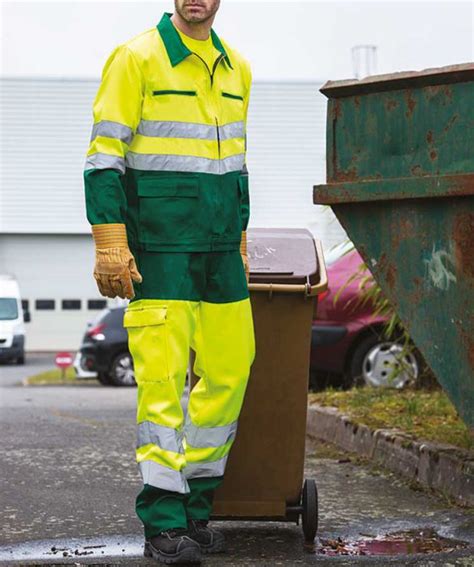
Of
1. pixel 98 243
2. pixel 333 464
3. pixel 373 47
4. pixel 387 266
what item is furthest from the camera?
pixel 373 47

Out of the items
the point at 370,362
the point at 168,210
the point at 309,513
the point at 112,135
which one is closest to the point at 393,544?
the point at 309,513

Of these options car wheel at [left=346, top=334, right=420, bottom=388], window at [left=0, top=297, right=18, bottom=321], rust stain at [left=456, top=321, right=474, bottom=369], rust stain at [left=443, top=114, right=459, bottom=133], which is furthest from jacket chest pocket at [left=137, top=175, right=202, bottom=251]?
window at [left=0, top=297, right=18, bottom=321]

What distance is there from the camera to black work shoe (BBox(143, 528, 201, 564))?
4297 millimetres

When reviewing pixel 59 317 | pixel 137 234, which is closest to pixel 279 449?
pixel 137 234

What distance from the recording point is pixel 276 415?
4820 millimetres

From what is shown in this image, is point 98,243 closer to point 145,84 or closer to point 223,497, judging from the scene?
point 145,84

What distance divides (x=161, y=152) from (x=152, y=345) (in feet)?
2.04

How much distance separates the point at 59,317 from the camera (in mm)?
35906

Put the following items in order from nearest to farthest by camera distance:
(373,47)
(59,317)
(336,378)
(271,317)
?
1. (271,317)
2. (336,378)
3. (373,47)
4. (59,317)

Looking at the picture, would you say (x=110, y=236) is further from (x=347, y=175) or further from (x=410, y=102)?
(x=410, y=102)

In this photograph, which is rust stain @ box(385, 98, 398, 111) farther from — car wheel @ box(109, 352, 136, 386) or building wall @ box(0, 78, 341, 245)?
building wall @ box(0, 78, 341, 245)

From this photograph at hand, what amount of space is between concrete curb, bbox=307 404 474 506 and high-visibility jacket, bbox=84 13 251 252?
184 cm

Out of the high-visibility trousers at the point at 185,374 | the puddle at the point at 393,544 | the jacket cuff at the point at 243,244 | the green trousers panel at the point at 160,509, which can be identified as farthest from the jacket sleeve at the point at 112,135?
the puddle at the point at 393,544

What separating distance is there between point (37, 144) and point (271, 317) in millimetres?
32010
